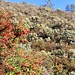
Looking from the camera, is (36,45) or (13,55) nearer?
(13,55)

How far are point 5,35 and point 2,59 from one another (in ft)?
3.25

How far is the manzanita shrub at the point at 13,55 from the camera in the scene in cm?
1158

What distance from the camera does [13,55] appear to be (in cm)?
1195

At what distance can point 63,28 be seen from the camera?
22656 millimetres

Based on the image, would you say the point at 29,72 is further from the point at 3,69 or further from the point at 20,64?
the point at 3,69

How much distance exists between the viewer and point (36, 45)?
18.6 m

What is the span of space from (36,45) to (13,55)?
6.72 metres

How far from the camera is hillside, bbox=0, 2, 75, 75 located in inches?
465

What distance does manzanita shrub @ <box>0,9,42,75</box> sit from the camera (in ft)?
38.0

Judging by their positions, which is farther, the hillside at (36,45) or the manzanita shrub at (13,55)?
the hillside at (36,45)

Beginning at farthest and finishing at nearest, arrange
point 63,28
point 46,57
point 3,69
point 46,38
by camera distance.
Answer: point 63,28 → point 46,38 → point 46,57 → point 3,69

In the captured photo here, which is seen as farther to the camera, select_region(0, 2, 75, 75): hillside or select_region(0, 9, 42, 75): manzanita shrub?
select_region(0, 2, 75, 75): hillside

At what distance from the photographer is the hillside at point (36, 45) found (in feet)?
38.7

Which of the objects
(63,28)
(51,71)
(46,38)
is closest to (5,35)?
(51,71)
